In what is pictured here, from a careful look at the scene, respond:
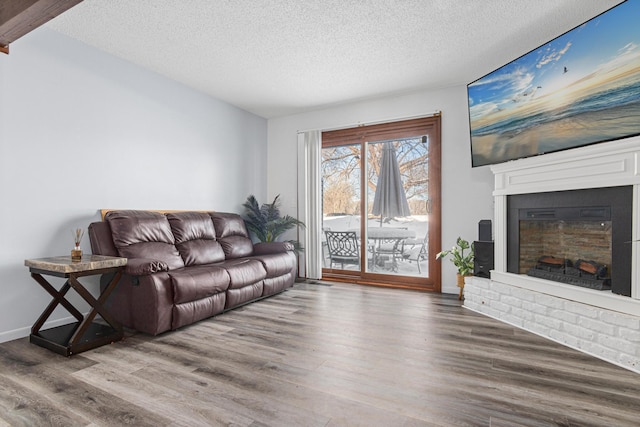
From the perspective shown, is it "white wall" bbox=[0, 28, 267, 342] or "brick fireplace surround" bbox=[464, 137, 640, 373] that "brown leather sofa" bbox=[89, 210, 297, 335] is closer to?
"white wall" bbox=[0, 28, 267, 342]

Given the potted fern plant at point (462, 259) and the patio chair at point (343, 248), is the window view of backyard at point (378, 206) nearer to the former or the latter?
the patio chair at point (343, 248)

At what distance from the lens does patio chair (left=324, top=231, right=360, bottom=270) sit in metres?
5.25

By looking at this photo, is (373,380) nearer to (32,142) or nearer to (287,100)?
(32,142)

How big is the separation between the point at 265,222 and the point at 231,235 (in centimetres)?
82

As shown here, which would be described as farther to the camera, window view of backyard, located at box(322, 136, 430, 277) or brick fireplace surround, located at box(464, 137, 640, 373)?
window view of backyard, located at box(322, 136, 430, 277)

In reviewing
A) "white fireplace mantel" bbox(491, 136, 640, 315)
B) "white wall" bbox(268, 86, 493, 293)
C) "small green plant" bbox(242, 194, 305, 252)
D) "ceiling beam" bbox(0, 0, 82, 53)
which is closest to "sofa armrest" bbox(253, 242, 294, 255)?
"small green plant" bbox(242, 194, 305, 252)

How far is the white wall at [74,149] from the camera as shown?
2766 mm

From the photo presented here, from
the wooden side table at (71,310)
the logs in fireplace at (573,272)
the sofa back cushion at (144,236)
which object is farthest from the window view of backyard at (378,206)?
the wooden side table at (71,310)

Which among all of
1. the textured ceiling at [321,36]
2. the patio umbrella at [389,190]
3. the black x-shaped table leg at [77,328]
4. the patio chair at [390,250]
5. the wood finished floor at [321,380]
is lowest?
the wood finished floor at [321,380]

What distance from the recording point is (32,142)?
287 centimetres

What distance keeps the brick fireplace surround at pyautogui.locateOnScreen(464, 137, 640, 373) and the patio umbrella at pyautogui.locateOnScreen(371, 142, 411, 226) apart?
148 centimetres

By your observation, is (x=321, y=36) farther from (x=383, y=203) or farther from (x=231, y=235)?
(x=231, y=235)

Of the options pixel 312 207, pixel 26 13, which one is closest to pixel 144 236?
pixel 26 13

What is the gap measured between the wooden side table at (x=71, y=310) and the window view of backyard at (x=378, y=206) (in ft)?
10.8
